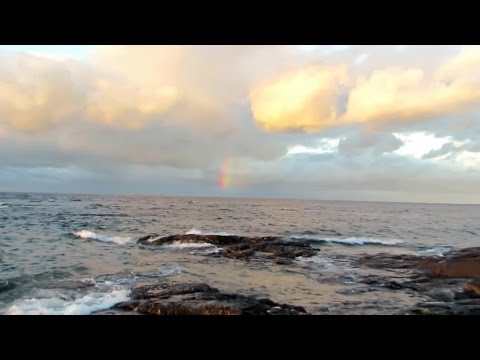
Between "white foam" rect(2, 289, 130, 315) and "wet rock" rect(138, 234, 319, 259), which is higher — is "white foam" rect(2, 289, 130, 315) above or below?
below

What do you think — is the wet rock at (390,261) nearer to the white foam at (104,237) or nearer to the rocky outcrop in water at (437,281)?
the rocky outcrop in water at (437,281)

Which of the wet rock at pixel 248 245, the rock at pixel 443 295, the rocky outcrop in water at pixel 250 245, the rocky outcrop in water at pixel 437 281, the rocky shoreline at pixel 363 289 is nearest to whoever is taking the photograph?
the rocky shoreline at pixel 363 289

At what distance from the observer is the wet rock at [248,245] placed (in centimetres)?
2217

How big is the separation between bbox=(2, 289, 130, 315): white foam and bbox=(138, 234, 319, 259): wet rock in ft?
34.3

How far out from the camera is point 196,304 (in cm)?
1029

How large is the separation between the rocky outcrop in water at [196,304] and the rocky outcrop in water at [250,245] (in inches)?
370

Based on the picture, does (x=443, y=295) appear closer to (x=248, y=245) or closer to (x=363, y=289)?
(x=363, y=289)

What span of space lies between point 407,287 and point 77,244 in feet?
70.2

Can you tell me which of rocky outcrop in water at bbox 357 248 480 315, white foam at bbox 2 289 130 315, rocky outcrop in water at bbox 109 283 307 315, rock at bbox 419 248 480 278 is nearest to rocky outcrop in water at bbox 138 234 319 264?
rocky outcrop in water at bbox 357 248 480 315

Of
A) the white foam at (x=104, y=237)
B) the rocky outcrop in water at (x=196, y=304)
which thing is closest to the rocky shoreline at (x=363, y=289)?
the rocky outcrop in water at (x=196, y=304)

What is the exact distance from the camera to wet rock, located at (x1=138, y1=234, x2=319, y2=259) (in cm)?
2217

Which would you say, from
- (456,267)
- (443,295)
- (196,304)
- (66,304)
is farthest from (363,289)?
(66,304)

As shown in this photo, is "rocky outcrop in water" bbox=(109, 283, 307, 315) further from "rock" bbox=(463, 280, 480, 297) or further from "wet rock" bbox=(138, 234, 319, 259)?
"wet rock" bbox=(138, 234, 319, 259)
